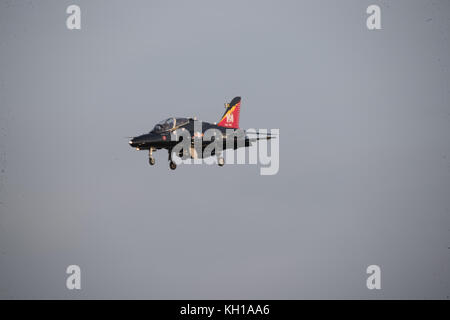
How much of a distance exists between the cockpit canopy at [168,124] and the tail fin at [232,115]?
359 inches

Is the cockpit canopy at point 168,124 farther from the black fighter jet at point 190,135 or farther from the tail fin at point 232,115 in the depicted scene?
the tail fin at point 232,115

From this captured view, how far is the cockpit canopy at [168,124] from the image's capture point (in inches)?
2663

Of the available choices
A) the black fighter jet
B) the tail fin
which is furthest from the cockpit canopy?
the tail fin

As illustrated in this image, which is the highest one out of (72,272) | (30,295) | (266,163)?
(266,163)

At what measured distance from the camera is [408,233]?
198 meters

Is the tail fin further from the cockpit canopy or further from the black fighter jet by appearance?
the cockpit canopy

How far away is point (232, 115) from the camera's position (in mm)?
78562

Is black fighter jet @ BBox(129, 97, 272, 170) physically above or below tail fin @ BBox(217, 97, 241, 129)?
below

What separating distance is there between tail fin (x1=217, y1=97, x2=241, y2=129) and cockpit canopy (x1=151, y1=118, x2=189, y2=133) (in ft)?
29.9

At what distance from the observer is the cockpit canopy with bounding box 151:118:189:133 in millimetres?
67637
